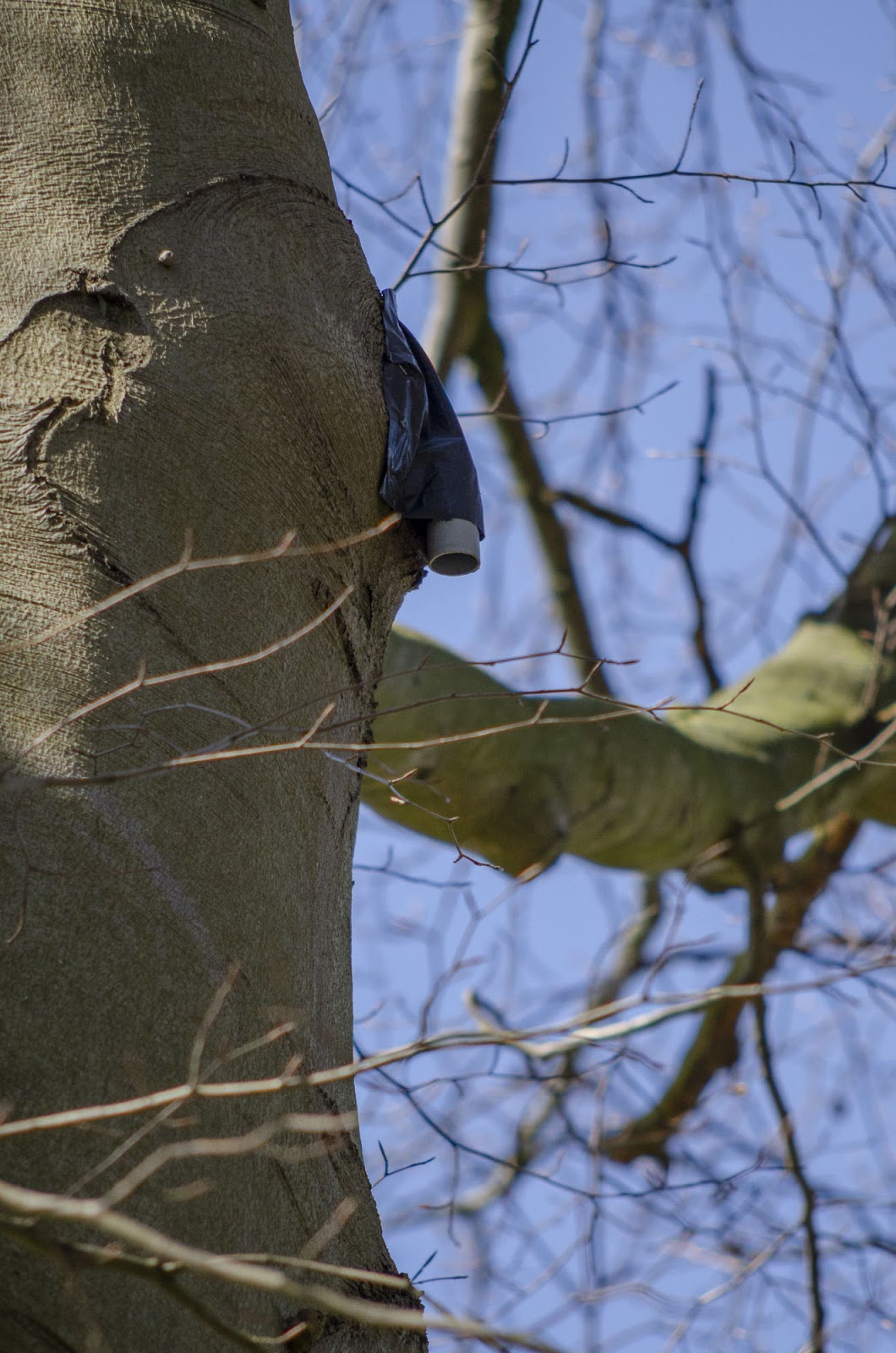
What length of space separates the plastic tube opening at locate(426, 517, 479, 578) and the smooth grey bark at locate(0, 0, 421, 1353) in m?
0.03

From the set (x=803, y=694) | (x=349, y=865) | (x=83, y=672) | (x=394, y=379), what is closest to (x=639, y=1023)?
(x=803, y=694)

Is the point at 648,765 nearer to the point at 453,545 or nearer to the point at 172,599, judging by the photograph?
the point at 453,545

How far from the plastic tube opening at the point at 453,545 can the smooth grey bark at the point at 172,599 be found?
26 mm

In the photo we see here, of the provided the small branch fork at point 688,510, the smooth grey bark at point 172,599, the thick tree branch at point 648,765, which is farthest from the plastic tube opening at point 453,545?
the small branch fork at point 688,510

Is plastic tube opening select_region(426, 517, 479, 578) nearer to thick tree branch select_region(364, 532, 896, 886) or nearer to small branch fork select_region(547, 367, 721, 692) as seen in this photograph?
thick tree branch select_region(364, 532, 896, 886)

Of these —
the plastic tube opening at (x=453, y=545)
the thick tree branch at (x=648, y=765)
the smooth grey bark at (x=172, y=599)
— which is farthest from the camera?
the thick tree branch at (x=648, y=765)

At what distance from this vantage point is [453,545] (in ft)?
4.16

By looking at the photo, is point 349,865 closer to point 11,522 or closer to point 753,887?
point 11,522

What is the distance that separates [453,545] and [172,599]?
0.34 metres

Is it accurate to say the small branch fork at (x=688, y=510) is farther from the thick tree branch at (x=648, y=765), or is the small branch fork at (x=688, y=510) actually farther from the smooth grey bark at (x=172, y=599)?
the smooth grey bark at (x=172, y=599)

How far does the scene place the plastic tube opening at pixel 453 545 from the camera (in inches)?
49.9

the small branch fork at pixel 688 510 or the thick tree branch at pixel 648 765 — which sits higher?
the small branch fork at pixel 688 510

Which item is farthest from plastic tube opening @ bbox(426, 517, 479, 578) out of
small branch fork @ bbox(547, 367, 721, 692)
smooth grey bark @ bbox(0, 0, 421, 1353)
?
small branch fork @ bbox(547, 367, 721, 692)

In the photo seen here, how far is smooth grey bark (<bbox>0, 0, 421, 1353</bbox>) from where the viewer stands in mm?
856
